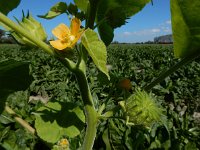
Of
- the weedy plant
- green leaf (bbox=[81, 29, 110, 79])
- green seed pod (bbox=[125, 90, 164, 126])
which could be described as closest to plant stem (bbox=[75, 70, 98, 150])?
the weedy plant

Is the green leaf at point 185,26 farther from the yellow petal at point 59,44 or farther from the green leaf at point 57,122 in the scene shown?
the green leaf at point 57,122

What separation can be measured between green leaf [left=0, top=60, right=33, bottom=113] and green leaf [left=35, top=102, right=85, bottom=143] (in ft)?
0.35

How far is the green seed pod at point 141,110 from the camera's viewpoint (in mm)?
996

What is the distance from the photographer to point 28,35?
0.91 m

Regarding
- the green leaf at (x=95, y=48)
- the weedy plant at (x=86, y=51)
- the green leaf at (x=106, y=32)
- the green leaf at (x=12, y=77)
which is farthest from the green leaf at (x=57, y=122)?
the green leaf at (x=95, y=48)

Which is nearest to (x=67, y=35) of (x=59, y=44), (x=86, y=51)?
(x=59, y=44)

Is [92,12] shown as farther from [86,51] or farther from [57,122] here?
[57,122]

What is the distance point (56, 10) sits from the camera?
1.10 metres

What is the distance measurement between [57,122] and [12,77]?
19 centimetres

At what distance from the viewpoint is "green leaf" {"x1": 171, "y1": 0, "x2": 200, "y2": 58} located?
0.88m

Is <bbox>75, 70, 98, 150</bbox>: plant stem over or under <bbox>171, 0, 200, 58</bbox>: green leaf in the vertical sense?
under

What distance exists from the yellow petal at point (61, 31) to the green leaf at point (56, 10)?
16 cm

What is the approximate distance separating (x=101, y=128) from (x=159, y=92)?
150 inches

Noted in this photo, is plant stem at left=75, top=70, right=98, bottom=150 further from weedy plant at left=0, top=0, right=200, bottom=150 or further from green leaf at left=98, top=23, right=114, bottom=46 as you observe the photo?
green leaf at left=98, top=23, right=114, bottom=46
